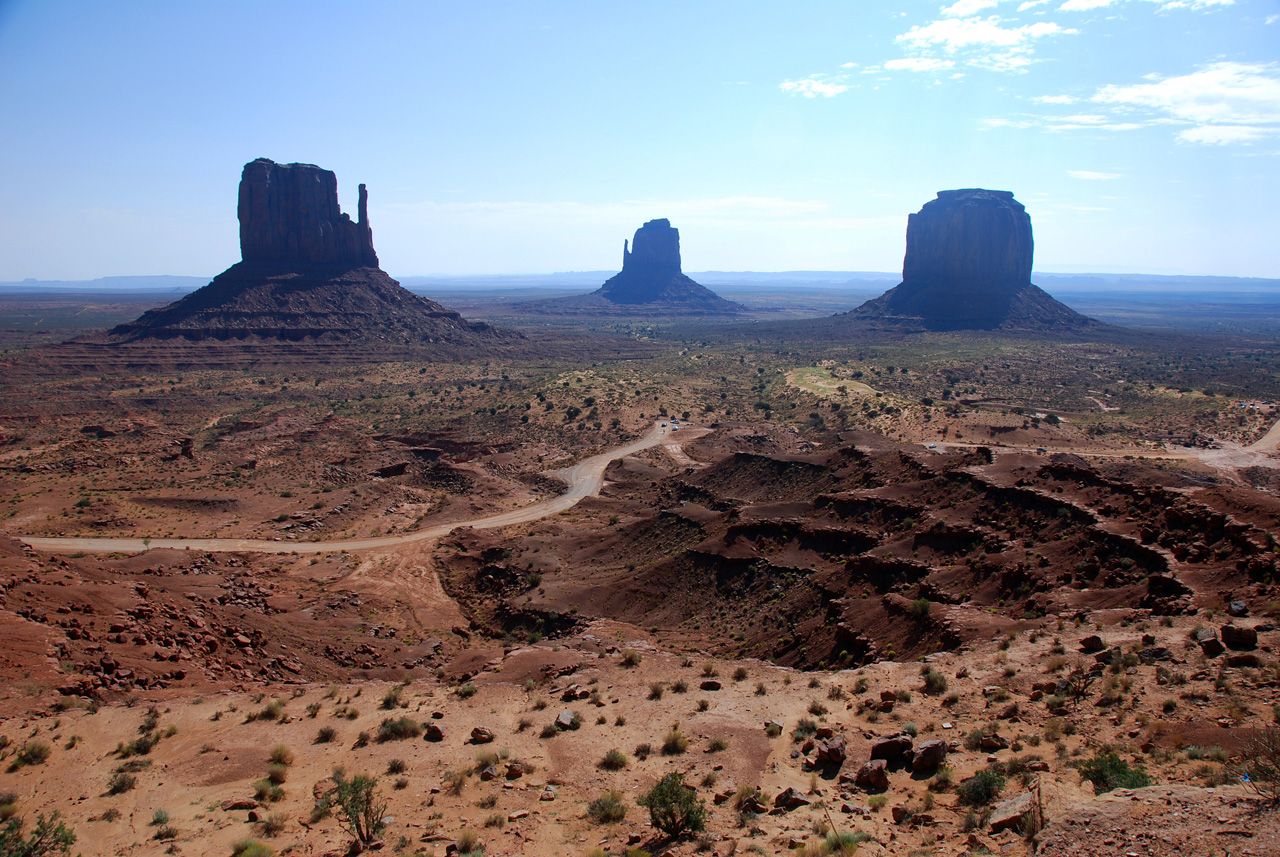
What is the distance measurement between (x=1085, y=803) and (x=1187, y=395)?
333 feet

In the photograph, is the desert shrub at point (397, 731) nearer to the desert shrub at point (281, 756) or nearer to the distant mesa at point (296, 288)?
the desert shrub at point (281, 756)

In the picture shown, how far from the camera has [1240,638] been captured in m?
15.9

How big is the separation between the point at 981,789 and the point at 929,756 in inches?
63.3

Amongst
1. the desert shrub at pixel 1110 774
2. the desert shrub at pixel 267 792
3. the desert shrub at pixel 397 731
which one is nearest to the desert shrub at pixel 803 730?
the desert shrub at pixel 1110 774

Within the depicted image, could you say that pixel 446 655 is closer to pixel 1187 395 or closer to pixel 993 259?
pixel 1187 395

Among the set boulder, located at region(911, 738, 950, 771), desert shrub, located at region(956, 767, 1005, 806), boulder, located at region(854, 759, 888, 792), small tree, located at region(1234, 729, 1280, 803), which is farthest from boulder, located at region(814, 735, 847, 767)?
small tree, located at region(1234, 729, 1280, 803)

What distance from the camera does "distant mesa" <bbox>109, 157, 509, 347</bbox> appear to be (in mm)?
123875

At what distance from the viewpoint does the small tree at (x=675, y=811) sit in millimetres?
13211

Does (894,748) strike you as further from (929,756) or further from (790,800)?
(790,800)

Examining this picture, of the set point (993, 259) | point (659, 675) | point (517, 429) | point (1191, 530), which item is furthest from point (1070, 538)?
point (993, 259)

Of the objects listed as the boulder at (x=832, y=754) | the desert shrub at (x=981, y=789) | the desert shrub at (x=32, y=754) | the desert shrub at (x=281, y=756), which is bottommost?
the desert shrub at (x=281, y=756)

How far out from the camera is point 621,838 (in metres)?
13.6

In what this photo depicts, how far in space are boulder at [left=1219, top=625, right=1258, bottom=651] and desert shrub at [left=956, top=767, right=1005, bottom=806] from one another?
23.6 feet

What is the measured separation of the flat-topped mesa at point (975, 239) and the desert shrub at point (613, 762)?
7206 inches
